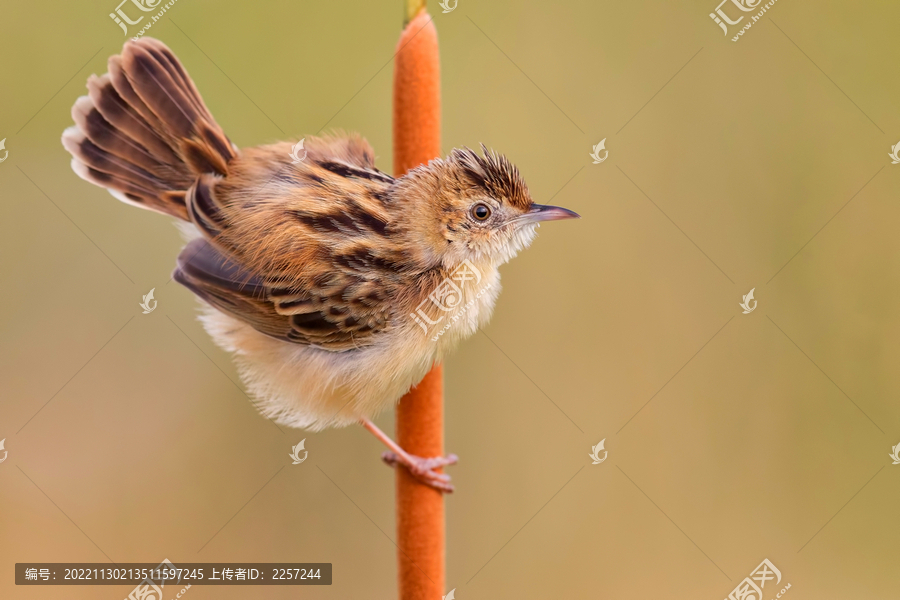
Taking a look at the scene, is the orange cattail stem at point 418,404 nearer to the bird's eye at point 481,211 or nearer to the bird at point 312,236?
the bird at point 312,236

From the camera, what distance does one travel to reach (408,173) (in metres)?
2.06

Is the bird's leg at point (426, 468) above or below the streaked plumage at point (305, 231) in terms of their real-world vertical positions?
below

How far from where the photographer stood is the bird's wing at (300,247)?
2.42 meters

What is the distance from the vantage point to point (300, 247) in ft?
8.14

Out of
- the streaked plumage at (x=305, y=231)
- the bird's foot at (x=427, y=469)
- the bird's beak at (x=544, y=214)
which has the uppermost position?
the streaked plumage at (x=305, y=231)

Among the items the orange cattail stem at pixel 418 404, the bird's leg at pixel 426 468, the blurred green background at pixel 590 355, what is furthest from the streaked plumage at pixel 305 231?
the blurred green background at pixel 590 355

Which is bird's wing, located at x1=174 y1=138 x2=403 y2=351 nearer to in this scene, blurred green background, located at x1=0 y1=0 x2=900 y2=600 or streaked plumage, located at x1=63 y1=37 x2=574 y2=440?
streaked plumage, located at x1=63 y1=37 x2=574 y2=440

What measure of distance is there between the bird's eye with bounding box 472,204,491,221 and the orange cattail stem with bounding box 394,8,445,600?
26 centimetres

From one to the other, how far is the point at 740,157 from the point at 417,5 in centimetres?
290

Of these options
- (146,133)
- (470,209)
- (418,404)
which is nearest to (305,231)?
(470,209)

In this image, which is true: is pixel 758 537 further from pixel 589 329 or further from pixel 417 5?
pixel 417 5

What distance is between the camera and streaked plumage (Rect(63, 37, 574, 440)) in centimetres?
224

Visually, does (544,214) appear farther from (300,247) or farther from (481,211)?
(300,247)

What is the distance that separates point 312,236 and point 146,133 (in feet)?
3.47
